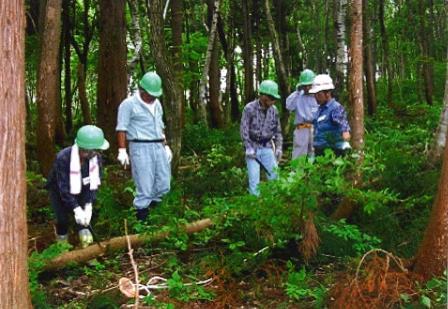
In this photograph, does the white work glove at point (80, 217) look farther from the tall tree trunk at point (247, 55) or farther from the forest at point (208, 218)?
the tall tree trunk at point (247, 55)

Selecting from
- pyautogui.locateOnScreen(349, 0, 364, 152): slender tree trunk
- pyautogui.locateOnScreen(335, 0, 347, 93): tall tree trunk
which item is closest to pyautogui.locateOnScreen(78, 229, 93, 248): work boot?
pyautogui.locateOnScreen(349, 0, 364, 152): slender tree trunk

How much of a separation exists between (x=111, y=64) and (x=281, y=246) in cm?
770

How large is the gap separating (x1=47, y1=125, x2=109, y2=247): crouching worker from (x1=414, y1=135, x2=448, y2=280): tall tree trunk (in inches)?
145

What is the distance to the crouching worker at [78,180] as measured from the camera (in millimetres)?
6648

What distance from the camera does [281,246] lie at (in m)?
5.91

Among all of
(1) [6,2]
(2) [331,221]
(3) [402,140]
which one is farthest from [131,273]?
(3) [402,140]

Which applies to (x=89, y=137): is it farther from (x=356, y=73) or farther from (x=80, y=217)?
(x=356, y=73)

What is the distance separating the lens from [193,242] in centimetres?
680

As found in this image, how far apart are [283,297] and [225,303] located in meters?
0.57

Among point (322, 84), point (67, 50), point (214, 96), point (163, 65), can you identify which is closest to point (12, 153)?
point (322, 84)

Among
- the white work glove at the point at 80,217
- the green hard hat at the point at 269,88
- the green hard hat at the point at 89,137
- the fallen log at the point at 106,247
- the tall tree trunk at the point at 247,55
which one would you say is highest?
the tall tree trunk at the point at 247,55

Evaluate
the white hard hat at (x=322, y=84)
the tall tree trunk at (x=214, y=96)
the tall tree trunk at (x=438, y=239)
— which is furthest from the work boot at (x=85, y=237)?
the tall tree trunk at (x=214, y=96)

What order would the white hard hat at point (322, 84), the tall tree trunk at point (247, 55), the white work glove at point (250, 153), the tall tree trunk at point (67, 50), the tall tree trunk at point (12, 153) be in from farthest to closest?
the tall tree trunk at point (247, 55)
the tall tree trunk at point (67, 50)
the white work glove at point (250, 153)
the white hard hat at point (322, 84)
the tall tree trunk at point (12, 153)

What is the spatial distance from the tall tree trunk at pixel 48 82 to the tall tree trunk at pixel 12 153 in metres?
5.33
